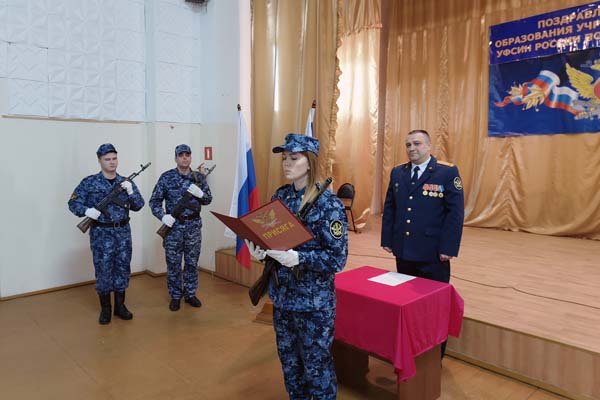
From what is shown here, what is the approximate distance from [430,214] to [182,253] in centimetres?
254

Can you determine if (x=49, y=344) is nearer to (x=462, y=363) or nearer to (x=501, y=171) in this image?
(x=462, y=363)

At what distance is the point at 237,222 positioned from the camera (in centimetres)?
172

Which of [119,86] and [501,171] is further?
[501,171]

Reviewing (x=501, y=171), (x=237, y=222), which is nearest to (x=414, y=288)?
(x=237, y=222)

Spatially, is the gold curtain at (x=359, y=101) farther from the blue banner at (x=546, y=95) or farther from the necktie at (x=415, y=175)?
the necktie at (x=415, y=175)

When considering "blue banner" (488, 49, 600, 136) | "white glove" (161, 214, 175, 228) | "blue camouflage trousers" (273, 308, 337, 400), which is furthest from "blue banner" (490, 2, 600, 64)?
"blue camouflage trousers" (273, 308, 337, 400)

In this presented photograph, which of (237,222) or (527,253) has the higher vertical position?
(237,222)

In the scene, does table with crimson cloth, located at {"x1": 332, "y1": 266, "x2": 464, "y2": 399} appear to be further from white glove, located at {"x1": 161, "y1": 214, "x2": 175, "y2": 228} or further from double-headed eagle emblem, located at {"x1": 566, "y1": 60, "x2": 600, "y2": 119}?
double-headed eagle emblem, located at {"x1": 566, "y1": 60, "x2": 600, "y2": 119}

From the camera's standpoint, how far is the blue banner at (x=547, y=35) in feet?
17.5

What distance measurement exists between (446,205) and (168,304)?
2857 mm

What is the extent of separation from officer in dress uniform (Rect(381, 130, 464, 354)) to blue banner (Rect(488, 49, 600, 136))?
3.88 m

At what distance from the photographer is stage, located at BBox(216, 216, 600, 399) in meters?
2.51

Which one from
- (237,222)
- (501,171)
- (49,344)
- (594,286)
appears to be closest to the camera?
(237,222)

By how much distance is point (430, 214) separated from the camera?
8.88 feet
